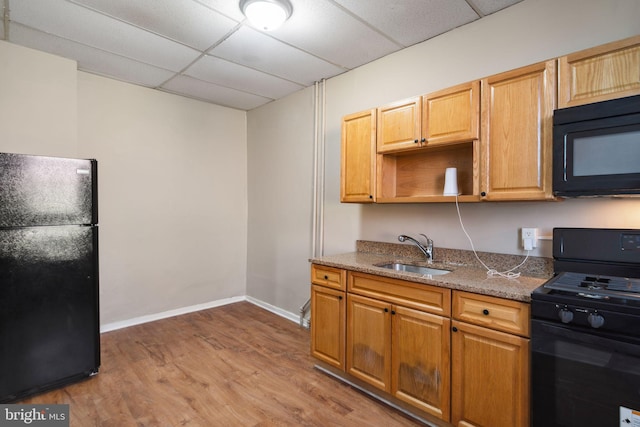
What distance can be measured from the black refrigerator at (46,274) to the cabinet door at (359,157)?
193 cm

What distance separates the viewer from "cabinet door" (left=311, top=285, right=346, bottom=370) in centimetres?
242

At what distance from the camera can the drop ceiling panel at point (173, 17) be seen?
217cm

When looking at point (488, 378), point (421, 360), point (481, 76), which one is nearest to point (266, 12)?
point (481, 76)

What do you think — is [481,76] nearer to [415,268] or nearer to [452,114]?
[452,114]

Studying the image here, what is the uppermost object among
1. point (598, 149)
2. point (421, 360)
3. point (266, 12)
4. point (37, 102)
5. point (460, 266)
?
point (266, 12)

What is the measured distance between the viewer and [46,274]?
2289 millimetres

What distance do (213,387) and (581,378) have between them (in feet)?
7.26

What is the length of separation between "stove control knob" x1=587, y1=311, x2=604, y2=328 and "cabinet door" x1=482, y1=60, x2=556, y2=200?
0.66m

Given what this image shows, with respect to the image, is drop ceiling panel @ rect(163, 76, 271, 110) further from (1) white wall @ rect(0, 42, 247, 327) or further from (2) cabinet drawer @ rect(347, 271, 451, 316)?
(2) cabinet drawer @ rect(347, 271, 451, 316)

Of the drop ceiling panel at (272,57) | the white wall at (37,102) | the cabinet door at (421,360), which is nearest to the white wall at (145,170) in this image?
the white wall at (37,102)

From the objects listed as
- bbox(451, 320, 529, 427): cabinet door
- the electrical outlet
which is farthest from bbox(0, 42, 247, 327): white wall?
the electrical outlet

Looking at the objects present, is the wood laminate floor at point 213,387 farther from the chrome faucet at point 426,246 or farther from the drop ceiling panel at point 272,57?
the drop ceiling panel at point 272,57

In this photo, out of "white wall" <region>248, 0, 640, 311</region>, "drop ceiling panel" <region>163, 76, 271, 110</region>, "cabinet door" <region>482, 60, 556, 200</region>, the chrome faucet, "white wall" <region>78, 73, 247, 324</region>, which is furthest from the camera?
"drop ceiling panel" <region>163, 76, 271, 110</region>

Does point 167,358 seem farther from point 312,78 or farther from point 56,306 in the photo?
point 312,78
